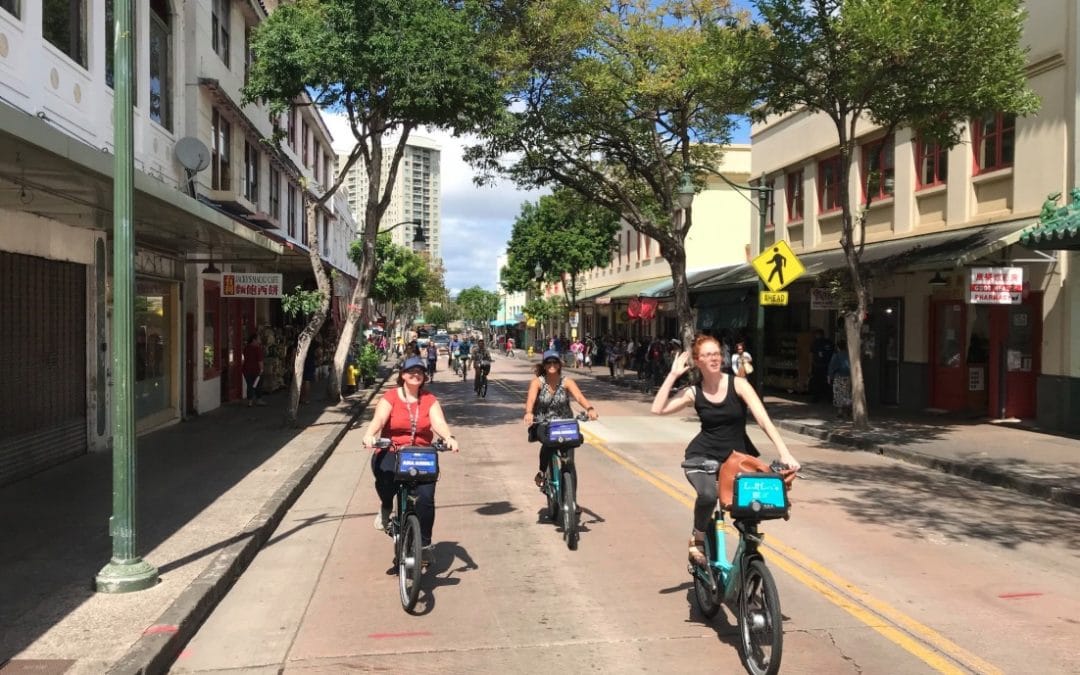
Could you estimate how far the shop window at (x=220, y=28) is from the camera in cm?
1944

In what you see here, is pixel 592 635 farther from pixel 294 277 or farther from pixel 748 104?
pixel 294 277

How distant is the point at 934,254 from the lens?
631 inches

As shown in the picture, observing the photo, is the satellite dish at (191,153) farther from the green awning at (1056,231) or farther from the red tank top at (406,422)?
the green awning at (1056,231)

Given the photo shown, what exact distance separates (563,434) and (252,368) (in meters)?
14.8

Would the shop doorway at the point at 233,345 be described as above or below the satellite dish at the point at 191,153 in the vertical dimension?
below

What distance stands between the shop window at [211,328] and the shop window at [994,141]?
1642cm

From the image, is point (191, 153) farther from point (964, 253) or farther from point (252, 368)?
point (964, 253)

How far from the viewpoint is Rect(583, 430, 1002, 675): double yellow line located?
15.8 ft

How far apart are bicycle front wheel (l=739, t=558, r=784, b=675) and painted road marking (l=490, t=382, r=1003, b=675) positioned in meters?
1.03

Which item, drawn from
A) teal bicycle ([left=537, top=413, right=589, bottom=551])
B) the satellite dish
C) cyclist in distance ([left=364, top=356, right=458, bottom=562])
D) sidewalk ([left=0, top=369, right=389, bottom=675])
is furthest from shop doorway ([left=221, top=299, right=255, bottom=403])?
cyclist in distance ([left=364, top=356, right=458, bottom=562])

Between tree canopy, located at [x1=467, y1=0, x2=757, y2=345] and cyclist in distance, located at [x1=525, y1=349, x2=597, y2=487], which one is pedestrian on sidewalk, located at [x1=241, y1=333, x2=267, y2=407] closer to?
tree canopy, located at [x1=467, y1=0, x2=757, y2=345]

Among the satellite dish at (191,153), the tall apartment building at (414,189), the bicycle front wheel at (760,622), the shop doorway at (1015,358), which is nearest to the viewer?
the bicycle front wheel at (760,622)

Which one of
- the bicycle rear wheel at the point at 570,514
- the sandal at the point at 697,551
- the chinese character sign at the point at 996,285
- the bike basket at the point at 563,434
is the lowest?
the bicycle rear wheel at the point at 570,514

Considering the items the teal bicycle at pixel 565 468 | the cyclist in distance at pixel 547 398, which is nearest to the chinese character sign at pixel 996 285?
the cyclist in distance at pixel 547 398
